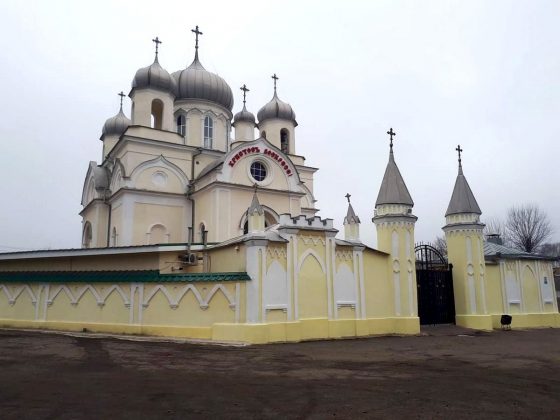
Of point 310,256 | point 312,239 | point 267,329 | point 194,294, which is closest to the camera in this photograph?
point 267,329

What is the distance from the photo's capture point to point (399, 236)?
691 inches

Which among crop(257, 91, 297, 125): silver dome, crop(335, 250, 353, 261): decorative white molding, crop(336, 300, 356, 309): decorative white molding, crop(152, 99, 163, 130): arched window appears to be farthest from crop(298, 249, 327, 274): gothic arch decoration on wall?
crop(257, 91, 297, 125): silver dome

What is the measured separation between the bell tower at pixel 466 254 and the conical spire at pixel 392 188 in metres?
3.13

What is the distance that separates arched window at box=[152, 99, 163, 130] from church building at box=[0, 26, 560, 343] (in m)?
0.07

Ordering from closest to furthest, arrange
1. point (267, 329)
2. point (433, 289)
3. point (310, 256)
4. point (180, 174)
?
point (267, 329) < point (310, 256) < point (433, 289) < point (180, 174)

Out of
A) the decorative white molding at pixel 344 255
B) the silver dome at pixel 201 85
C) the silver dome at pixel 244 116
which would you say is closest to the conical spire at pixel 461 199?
the decorative white molding at pixel 344 255

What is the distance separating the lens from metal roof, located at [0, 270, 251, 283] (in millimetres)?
13578

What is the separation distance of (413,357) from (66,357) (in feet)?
24.9

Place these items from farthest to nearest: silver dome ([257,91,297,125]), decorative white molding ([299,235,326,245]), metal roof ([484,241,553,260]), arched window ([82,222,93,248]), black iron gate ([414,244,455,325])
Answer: silver dome ([257,91,297,125]), arched window ([82,222,93,248]), metal roof ([484,241,553,260]), black iron gate ([414,244,455,325]), decorative white molding ([299,235,326,245])

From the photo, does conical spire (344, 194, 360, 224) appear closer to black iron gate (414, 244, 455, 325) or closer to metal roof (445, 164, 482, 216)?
black iron gate (414, 244, 455, 325)

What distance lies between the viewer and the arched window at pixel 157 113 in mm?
24078

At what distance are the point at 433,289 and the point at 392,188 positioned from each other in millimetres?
4427

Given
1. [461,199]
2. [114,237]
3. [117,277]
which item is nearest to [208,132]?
[114,237]

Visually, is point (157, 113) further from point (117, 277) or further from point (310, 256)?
point (310, 256)
